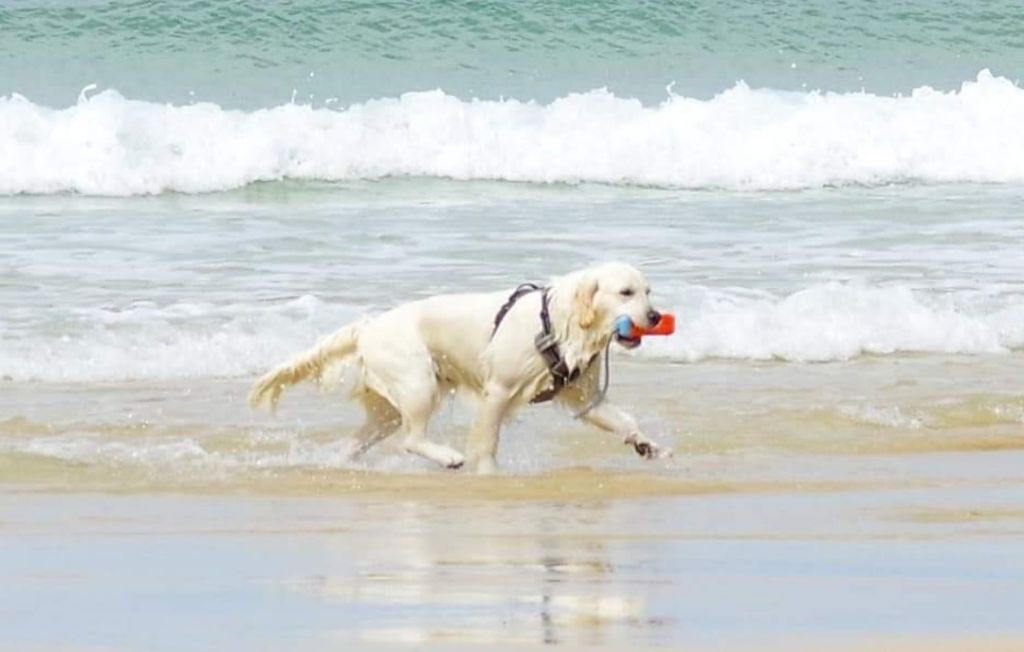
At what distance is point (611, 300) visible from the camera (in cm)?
836

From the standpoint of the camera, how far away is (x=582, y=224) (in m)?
17.0

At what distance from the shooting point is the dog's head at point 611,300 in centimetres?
834

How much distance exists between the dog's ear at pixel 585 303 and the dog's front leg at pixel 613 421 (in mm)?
417

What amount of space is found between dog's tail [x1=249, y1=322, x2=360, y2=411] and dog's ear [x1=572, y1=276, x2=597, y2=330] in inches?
40.8

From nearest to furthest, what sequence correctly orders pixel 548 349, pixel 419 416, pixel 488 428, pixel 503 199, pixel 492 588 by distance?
1. pixel 492 588
2. pixel 548 349
3. pixel 488 428
4. pixel 419 416
5. pixel 503 199

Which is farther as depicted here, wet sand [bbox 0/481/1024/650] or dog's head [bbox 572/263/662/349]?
dog's head [bbox 572/263/662/349]

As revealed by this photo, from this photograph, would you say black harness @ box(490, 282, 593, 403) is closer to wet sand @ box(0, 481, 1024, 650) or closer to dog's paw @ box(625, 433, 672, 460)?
dog's paw @ box(625, 433, 672, 460)

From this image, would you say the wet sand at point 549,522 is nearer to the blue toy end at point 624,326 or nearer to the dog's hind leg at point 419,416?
the dog's hind leg at point 419,416

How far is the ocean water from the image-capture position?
1025cm

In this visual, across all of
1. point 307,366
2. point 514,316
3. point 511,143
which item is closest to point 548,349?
point 514,316

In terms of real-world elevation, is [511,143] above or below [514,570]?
below

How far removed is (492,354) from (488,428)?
296 millimetres

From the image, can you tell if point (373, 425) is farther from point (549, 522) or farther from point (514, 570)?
point (514, 570)

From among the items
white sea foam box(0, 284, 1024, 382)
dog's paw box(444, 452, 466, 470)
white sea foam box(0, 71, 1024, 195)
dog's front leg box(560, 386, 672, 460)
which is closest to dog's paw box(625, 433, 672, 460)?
dog's front leg box(560, 386, 672, 460)
